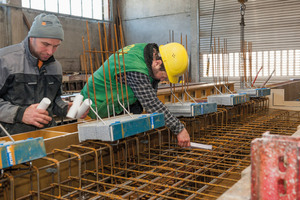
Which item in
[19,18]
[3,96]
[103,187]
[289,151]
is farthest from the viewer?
[19,18]

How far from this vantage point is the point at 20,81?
3.04 meters

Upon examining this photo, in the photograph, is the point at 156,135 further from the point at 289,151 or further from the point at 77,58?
the point at 77,58

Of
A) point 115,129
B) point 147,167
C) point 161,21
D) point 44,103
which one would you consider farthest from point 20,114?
point 161,21

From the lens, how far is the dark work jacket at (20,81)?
2.93m

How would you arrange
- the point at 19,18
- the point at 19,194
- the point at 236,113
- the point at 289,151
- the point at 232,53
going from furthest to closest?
1. the point at 232,53
2. the point at 19,18
3. the point at 236,113
4. the point at 19,194
5. the point at 289,151

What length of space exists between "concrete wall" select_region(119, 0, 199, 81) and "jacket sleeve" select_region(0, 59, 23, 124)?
14.0m

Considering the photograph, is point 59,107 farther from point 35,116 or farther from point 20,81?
point 35,116

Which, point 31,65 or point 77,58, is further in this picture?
point 77,58

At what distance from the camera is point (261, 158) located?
3.61 ft

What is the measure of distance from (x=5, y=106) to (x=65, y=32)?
569 inches

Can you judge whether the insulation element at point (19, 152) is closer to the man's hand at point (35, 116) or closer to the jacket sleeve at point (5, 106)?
the man's hand at point (35, 116)

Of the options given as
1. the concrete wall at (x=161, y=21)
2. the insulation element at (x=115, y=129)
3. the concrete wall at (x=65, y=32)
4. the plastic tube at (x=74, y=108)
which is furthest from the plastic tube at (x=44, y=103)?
the concrete wall at (x=161, y=21)

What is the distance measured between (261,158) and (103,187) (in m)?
1.54

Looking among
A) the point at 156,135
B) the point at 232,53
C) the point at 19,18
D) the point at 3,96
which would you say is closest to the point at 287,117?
the point at 156,135
